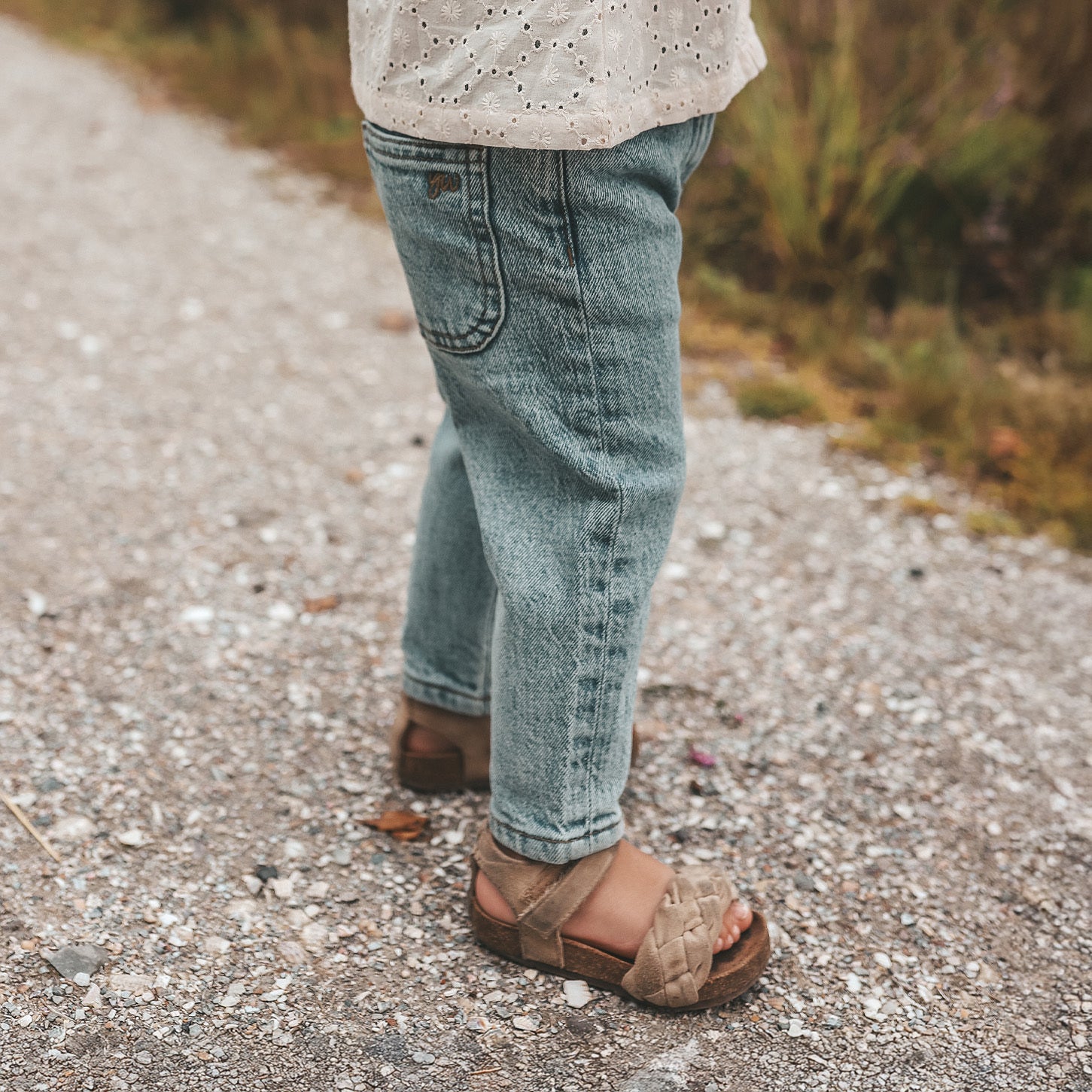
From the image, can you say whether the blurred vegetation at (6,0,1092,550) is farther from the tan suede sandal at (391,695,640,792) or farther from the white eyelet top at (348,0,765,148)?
the white eyelet top at (348,0,765,148)

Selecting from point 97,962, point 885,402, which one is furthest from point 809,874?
point 885,402

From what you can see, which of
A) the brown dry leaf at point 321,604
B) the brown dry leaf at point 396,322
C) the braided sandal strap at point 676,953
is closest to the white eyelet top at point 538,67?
the braided sandal strap at point 676,953

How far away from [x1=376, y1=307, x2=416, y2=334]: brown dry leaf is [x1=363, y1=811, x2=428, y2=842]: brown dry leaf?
7.05 feet

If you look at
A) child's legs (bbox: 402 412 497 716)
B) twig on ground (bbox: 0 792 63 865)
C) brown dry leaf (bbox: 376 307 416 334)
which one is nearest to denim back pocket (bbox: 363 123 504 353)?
child's legs (bbox: 402 412 497 716)

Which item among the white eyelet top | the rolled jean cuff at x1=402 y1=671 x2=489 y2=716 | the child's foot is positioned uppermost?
the white eyelet top

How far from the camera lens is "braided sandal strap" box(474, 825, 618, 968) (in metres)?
1.47

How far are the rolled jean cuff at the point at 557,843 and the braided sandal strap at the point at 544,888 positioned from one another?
0.05 feet

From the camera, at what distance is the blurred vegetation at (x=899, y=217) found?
11.0 feet

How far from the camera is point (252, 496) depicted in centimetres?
272

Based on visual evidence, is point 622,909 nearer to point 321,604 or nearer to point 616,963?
point 616,963

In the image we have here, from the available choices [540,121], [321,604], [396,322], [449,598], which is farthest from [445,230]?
[396,322]

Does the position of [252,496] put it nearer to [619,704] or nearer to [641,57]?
[619,704]

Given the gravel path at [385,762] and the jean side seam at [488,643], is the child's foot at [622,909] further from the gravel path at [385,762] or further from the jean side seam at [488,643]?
the jean side seam at [488,643]

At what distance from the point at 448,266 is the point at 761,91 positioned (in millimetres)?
2907
